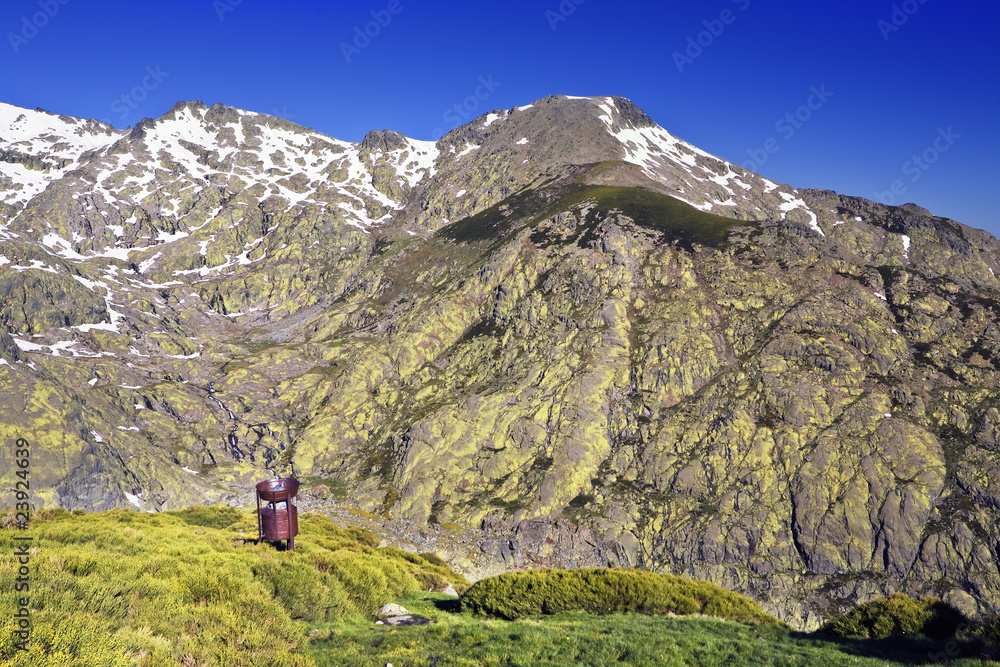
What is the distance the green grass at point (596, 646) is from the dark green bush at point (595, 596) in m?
3.36

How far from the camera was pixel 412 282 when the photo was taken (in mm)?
197375

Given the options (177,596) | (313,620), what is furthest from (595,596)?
(177,596)

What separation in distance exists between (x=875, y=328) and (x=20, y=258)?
25301 cm

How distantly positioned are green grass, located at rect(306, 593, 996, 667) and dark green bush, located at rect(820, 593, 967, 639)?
1215mm

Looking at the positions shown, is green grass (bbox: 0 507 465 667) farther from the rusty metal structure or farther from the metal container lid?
the metal container lid

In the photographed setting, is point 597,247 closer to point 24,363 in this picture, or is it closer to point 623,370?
point 623,370

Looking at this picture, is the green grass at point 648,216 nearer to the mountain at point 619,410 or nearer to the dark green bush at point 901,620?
the mountain at point 619,410

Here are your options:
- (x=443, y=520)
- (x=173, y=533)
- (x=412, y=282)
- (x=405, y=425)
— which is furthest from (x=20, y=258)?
(x=173, y=533)

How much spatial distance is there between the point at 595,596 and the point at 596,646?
8.76m

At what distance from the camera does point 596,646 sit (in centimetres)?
1833

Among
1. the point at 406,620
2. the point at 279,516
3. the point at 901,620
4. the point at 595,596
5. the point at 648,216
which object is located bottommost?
the point at 595,596

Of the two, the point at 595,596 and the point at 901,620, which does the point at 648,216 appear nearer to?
the point at 595,596

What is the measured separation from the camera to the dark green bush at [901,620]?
21250mm

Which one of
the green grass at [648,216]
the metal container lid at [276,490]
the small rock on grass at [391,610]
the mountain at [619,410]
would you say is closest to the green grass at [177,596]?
the small rock on grass at [391,610]
